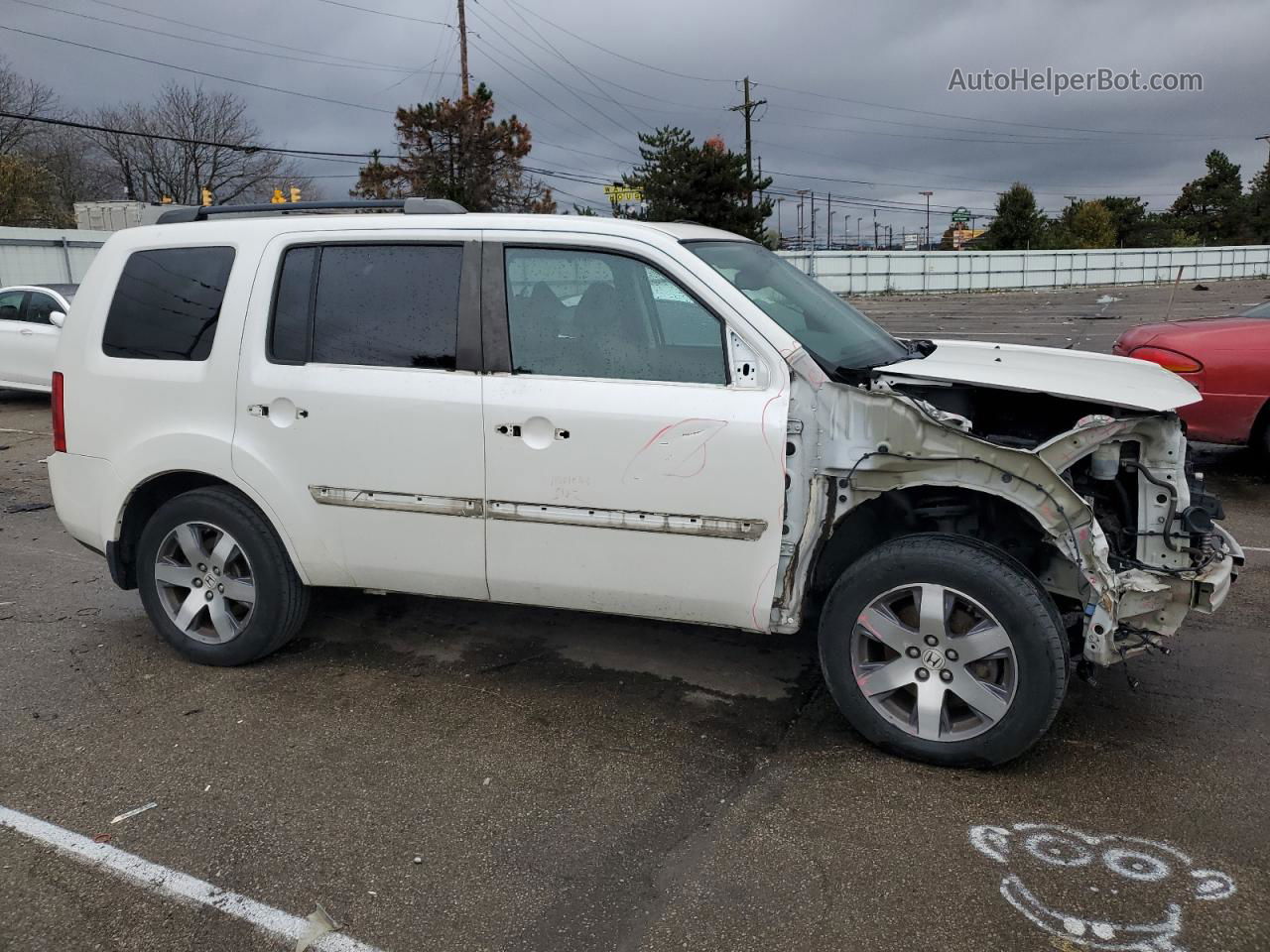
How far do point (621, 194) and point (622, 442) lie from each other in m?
47.7

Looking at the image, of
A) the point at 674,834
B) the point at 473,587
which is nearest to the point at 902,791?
the point at 674,834

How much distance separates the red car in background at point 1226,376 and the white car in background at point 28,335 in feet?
40.0

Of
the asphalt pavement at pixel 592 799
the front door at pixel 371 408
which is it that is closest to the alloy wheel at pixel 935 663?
the asphalt pavement at pixel 592 799

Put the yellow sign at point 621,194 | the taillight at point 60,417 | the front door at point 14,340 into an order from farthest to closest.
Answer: the yellow sign at point 621,194
the front door at point 14,340
the taillight at point 60,417

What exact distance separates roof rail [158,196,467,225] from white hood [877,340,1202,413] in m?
2.02

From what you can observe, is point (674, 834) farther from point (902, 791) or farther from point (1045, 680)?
point (1045, 680)

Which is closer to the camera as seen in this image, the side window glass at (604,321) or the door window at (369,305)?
the side window glass at (604,321)

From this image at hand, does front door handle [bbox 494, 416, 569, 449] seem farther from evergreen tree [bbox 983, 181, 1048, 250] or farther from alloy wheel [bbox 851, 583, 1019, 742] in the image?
evergreen tree [bbox 983, 181, 1048, 250]

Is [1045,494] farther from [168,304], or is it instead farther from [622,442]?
[168,304]

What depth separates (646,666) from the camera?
4.42m

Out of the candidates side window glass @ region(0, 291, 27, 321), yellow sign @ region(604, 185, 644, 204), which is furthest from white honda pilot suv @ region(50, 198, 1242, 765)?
yellow sign @ region(604, 185, 644, 204)

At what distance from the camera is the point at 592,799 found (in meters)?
3.34

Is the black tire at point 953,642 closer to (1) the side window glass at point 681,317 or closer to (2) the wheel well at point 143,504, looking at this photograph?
(1) the side window glass at point 681,317

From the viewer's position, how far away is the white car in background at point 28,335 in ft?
40.3
